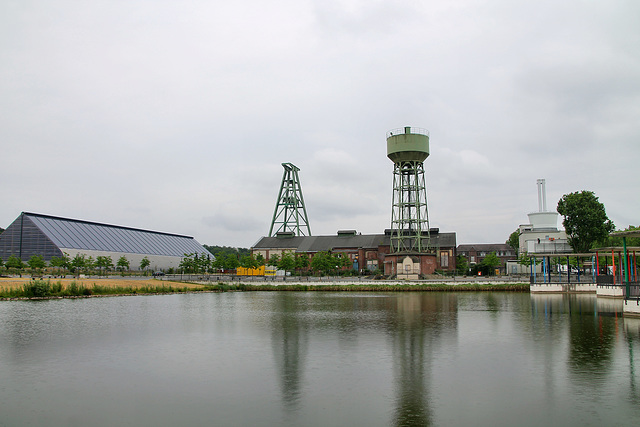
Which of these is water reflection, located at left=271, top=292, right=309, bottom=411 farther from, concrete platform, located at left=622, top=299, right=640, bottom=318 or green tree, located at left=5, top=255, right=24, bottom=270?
green tree, located at left=5, top=255, right=24, bottom=270

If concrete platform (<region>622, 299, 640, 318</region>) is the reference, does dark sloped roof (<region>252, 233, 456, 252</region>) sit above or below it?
above

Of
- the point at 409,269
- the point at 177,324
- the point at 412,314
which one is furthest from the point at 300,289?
the point at 177,324

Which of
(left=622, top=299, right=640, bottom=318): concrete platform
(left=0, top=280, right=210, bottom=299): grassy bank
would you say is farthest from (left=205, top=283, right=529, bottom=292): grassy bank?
(left=622, top=299, right=640, bottom=318): concrete platform

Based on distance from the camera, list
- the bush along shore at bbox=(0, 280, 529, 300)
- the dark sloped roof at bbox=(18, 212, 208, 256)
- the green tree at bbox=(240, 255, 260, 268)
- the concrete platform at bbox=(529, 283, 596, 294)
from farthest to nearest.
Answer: the green tree at bbox=(240, 255, 260, 268) < the dark sloped roof at bbox=(18, 212, 208, 256) < the concrete platform at bbox=(529, 283, 596, 294) < the bush along shore at bbox=(0, 280, 529, 300)

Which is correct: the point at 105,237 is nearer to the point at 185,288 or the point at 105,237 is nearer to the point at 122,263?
the point at 122,263

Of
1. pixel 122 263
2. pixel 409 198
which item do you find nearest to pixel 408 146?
pixel 409 198

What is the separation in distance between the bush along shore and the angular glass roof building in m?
36.0

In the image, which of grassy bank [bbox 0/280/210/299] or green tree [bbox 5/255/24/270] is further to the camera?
green tree [bbox 5/255/24/270]

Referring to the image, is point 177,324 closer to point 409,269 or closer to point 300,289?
point 300,289

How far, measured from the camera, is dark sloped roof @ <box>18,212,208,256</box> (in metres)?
84.3

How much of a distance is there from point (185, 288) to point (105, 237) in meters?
48.0

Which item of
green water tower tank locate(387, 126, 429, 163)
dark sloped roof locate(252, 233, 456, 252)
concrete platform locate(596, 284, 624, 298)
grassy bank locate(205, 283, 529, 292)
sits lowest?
grassy bank locate(205, 283, 529, 292)

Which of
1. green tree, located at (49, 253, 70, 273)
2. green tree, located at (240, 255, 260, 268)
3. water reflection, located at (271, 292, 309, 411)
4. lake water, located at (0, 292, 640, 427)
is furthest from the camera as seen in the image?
green tree, located at (240, 255, 260, 268)

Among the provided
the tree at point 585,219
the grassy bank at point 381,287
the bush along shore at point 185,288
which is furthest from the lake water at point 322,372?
the tree at point 585,219
